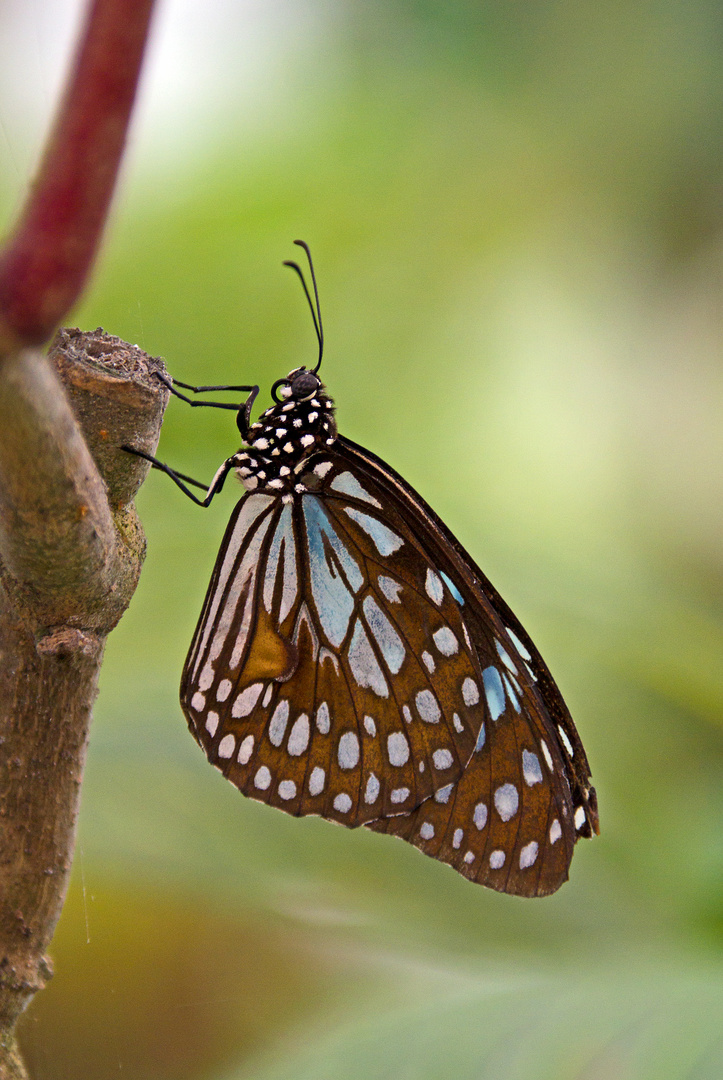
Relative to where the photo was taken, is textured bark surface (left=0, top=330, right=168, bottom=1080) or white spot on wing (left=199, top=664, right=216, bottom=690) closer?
textured bark surface (left=0, top=330, right=168, bottom=1080)

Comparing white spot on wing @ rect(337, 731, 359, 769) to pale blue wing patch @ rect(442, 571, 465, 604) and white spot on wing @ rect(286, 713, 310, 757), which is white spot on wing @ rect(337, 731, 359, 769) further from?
pale blue wing patch @ rect(442, 571, 465, 604)

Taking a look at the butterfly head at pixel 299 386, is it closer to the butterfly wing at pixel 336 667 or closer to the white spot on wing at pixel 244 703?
the butterfly wing at pixel 336 667

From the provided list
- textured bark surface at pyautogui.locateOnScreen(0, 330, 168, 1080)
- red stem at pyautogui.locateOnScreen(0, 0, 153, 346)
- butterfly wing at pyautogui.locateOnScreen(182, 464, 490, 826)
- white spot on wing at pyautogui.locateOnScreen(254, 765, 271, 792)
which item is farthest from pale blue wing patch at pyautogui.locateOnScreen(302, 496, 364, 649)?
red stem at pyautogui.locateOnScreen(0, 0, 153, 346)

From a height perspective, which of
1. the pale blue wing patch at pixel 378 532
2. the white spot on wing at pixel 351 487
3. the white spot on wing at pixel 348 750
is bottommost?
the white spot on wing at pixel 348 750

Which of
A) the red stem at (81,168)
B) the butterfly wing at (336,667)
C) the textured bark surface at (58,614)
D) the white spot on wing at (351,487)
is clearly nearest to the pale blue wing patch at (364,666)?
the butterfly wing at (336,667)

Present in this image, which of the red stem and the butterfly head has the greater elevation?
the butterfly head

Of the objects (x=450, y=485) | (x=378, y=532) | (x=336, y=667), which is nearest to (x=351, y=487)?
(x=378, y=532)

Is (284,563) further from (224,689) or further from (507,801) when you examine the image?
(507,801)
